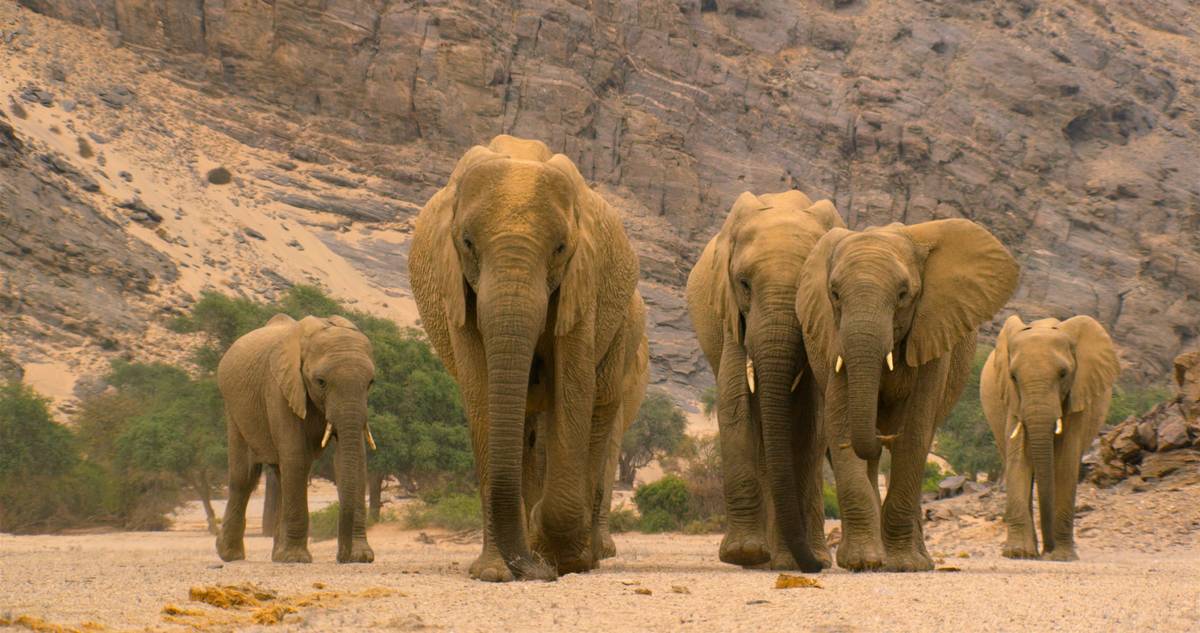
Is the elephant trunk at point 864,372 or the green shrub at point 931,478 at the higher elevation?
the elephant trunk at point 864,372

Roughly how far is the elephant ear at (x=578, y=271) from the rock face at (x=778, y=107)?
5351cm

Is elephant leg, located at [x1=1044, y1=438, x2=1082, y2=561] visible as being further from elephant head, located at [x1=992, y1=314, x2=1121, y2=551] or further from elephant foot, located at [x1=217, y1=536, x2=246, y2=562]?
elephant foot, located at [x1=217, y1=536, x2=246, y2=562]

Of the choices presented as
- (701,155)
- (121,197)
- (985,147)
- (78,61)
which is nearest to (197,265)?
(121,197)

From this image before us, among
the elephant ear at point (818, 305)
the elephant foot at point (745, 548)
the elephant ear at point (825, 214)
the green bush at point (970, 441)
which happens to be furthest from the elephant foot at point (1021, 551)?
the green bush at point (970, 441)

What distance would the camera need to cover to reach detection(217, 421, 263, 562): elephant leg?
45.8 feet

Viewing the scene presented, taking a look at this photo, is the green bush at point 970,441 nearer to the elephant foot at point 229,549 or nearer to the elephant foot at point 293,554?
the elephant foot at point 229,549

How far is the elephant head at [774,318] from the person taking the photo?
9383 mm

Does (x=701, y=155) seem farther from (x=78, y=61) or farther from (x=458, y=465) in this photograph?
(x=458, y=465)

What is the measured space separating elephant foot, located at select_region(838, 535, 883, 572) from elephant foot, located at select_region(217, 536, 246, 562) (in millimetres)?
7146

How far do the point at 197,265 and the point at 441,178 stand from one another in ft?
59.7

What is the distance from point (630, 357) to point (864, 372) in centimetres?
244

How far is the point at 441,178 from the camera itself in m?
71.2

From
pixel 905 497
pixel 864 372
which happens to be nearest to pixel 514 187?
pixel 864 372

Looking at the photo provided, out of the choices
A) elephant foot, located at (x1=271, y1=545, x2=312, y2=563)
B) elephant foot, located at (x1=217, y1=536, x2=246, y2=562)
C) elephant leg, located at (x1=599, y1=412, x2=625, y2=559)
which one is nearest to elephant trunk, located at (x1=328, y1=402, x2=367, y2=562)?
elephant foot, located at (x1=271, y1=545, x2=312, y2=563)
